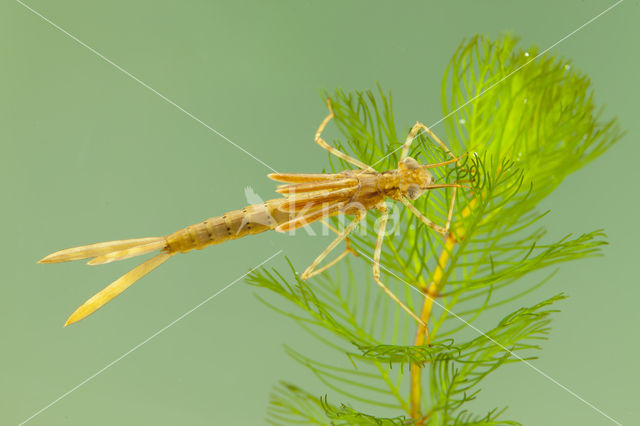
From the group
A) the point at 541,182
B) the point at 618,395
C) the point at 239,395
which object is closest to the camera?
the point at 541,182

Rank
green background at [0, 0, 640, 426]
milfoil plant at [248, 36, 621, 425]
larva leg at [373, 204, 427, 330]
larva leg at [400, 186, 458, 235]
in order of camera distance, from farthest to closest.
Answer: green background at [0, 0, 640, 426]
larva leg at [373, 204, 427, 330]
larva leg at [400, 186, 458, 235]
milfoil plant at [248, 36, 621, 425]

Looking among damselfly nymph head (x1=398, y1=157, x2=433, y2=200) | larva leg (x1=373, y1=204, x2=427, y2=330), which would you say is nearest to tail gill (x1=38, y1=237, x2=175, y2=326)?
larva leg (x1=373, y1=204, x2=427, y2=330)

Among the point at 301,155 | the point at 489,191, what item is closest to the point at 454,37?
the point at 301,155

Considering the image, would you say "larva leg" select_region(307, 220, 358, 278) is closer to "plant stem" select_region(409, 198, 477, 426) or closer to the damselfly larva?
the damselfly larva

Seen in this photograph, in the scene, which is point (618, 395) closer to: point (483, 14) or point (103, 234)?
point (483, 14)

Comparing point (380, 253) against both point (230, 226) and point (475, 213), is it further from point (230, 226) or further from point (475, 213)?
point (230, 226)

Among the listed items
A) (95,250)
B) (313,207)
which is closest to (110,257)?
(95,250)

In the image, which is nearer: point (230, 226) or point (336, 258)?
point (230, 226)
